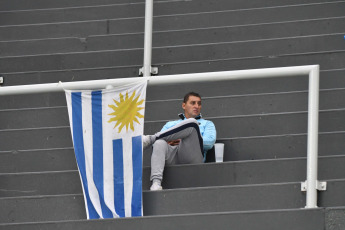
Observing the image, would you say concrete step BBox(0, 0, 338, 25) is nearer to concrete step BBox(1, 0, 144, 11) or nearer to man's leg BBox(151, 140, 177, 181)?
concrete step BBox(1, 0, 144, 11)

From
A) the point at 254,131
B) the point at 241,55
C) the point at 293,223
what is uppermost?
the point at 241,55

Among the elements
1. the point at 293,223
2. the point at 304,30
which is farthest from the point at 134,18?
the point at 293,223

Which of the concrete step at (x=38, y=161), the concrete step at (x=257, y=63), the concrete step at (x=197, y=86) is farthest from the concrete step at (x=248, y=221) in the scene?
the concrete step at (x=257, y=63)

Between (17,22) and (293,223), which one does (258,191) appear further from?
(17,22)

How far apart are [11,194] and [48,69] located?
8.10ft

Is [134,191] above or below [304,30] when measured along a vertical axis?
below

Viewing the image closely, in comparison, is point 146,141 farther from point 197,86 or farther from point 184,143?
point 197,86

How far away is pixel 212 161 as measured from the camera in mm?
10383

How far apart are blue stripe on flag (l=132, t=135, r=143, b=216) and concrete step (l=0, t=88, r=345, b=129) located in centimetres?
152

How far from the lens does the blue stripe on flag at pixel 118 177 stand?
938cm

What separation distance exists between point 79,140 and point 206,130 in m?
1.21

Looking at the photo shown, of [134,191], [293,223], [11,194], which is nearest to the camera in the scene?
[293,223]

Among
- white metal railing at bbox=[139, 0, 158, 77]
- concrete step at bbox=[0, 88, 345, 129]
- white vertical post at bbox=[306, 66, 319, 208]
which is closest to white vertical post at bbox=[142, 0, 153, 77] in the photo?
white metal railing at bbox=[139, 0, 158, 77]

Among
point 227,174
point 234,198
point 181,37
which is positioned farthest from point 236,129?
point 181,37
